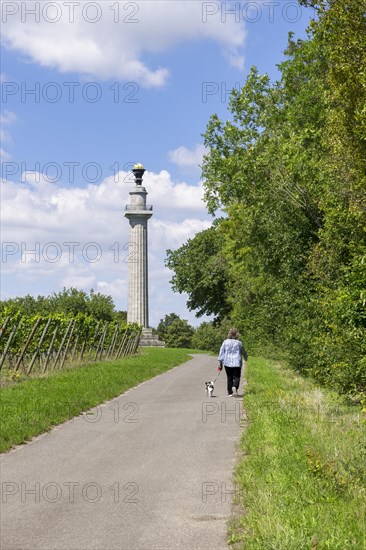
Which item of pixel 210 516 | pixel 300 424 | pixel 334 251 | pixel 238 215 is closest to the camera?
pixel 210 516

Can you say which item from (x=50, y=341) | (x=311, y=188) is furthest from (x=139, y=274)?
(x=311, y=188)

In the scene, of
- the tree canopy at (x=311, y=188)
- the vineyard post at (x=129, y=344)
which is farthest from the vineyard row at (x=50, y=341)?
the tree canopy at (x=311, y=188)

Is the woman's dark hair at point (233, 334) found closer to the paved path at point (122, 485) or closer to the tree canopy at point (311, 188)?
the tree canopy at point (311, 188)

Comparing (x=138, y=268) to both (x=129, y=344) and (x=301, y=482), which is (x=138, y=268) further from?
(x=301, y=482)

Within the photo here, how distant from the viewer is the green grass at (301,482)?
6.02 meters

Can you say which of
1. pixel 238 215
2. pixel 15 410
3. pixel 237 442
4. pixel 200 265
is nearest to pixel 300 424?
pixel 237 442

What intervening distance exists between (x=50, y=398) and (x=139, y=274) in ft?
240

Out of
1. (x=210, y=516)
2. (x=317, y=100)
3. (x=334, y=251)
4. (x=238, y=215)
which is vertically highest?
(x=317, y=100)

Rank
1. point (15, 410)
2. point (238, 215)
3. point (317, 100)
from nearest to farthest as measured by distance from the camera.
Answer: point (15, 410), point (317, 100), point (238, 215)

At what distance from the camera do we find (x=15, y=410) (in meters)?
13.6

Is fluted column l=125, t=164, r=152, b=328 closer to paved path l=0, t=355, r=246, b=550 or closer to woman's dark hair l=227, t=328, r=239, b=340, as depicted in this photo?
woman's dark hair l=227, t=328, r=239, b=340

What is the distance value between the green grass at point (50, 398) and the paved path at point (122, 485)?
0.36 metres

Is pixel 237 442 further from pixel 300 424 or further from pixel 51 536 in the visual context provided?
pixel 51 536

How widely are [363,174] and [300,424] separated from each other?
4.48 metres
